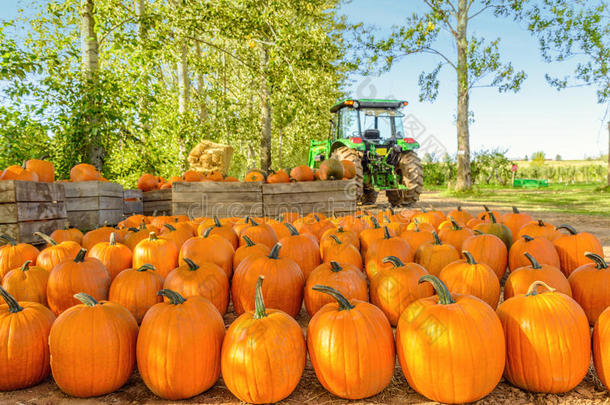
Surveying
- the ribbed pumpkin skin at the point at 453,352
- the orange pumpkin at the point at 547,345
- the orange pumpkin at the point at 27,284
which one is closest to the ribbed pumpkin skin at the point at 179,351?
the ribbed pumpkin skin at the point at 453,352

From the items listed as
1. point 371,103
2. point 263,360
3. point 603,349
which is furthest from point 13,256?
point 371,103

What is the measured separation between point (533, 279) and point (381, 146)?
363 inches

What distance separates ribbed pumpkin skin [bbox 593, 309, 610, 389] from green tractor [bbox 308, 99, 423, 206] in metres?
8.83

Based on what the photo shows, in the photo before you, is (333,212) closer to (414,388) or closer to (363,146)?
(363,146)

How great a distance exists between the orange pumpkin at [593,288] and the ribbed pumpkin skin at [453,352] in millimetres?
1064

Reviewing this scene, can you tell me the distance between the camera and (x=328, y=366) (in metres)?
1.70

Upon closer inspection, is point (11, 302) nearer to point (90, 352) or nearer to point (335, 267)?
point (90, 352)

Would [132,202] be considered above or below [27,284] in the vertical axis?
above

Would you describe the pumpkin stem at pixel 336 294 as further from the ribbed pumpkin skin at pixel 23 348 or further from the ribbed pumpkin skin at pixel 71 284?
the ribbed pumpkin skin at pixel 71 284

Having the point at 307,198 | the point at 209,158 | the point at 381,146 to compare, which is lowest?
the point at 307,198

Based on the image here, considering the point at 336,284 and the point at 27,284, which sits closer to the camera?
the point at 336,284

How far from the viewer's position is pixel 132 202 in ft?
21.5

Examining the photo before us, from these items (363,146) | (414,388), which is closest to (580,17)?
(363,146)

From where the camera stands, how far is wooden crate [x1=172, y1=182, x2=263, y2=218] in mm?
6277
